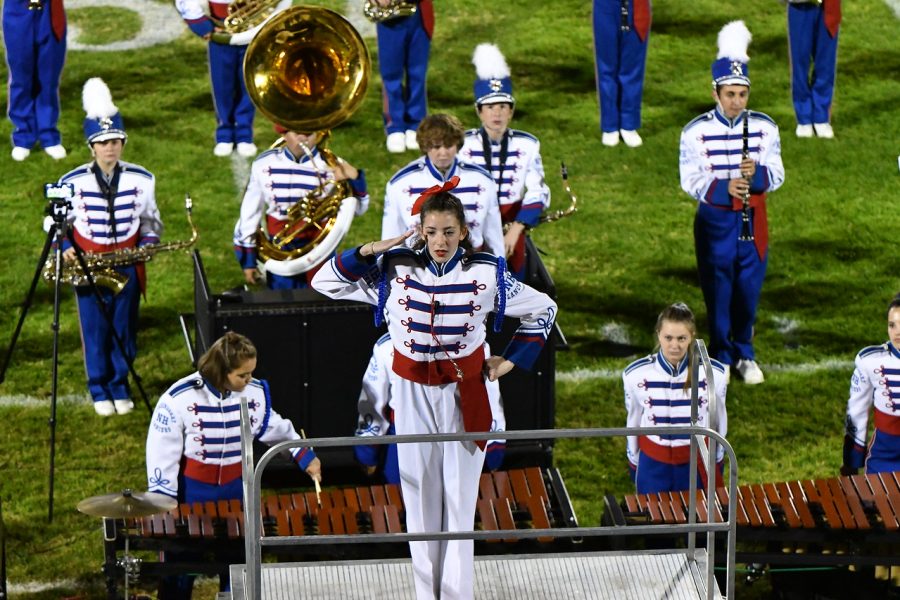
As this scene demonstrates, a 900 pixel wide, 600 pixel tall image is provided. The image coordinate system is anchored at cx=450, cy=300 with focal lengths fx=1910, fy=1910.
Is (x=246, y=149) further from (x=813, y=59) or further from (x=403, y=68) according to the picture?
(x=813, y=59)

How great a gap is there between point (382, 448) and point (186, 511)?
135 centimetres

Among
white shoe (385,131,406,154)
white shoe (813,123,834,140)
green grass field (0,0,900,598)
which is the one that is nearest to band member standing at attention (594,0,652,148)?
green grass field (0,0,900,598)

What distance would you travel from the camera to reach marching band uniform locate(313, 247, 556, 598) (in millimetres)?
6617

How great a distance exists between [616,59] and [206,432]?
Answer: 6818 millimetres

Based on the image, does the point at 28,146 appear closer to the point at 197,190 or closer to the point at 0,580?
the point at 197,190

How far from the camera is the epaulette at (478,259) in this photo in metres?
6.63

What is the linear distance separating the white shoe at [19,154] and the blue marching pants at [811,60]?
18.3ft

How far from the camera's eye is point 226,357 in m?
7.77

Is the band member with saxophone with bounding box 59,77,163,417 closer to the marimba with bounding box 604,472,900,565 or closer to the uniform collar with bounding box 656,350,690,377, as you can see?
the uniform collar with bounding box 656,350,690,377

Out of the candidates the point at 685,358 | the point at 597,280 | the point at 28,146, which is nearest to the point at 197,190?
the point at 28,146

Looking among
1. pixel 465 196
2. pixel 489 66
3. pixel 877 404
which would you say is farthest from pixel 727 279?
pixel 877 404

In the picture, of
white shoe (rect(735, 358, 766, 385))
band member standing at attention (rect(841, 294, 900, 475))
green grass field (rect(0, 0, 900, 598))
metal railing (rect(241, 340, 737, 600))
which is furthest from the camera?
white shoe (rect(735, 358, 766, 385))

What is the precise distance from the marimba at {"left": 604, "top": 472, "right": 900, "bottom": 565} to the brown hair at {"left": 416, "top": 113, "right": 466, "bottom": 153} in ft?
6.80

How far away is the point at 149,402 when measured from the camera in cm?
1041
